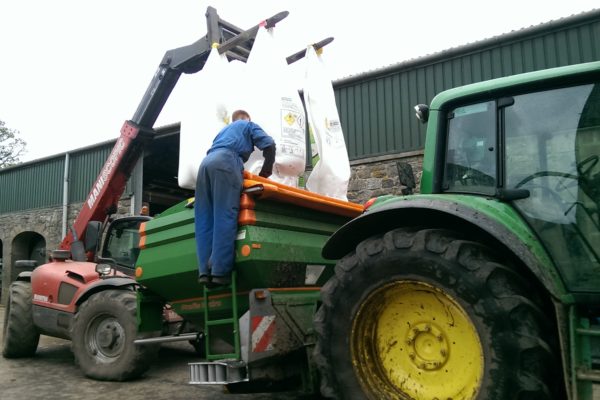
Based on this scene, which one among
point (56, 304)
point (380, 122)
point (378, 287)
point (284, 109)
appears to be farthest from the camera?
point (380, 122)

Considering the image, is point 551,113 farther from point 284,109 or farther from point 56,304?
point 56,304

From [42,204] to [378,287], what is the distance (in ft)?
47.9

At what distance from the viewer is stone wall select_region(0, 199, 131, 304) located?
14.5 meters

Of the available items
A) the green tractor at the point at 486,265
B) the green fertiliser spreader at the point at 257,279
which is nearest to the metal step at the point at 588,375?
the green tractor at the point at 486,265

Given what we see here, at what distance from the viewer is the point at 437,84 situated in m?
8.62

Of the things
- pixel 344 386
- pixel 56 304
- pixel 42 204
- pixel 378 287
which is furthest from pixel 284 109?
pixel 42 204

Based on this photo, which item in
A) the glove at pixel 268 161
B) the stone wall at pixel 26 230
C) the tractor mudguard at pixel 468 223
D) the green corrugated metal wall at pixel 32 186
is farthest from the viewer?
the green corrugated metal wall at pixel 32 186

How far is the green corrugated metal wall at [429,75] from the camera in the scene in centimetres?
750

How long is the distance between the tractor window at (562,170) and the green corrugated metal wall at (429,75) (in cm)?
551

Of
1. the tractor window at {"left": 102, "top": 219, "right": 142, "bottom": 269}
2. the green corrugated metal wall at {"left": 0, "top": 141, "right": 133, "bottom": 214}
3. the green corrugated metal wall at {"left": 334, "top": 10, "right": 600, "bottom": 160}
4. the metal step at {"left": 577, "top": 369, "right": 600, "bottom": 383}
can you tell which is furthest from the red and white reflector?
the green corrugated metal wall at {"left": 0, "top": 141, "right": 133, "bottom": 214}

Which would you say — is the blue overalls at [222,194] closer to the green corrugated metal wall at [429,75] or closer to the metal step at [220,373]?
the metal step at [220,373]

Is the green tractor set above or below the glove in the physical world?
below

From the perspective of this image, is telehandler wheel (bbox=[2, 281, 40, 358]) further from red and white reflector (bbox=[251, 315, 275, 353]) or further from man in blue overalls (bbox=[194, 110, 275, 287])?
red and white reflector (bbox=[251, 315, 275, 353])

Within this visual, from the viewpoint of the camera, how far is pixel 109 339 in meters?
5.39
